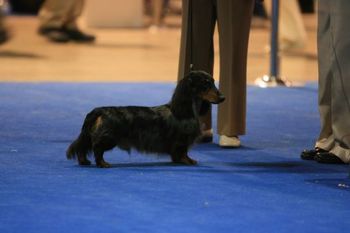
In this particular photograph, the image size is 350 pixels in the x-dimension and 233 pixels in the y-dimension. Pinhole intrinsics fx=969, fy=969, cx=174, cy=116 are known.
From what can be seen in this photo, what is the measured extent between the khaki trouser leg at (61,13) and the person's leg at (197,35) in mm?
5694

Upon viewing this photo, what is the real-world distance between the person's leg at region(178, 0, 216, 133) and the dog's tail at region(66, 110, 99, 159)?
0.99 metres

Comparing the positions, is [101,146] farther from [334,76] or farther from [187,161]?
[334,76]

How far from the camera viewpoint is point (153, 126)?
15.7ft

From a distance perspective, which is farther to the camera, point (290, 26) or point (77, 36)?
point (77, 36)

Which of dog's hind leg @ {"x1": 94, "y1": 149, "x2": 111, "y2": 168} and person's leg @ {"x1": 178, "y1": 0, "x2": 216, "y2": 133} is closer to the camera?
dog's hind leg @ {"x1": 94, "y1": 149, "x2": 111, "y2": 168}

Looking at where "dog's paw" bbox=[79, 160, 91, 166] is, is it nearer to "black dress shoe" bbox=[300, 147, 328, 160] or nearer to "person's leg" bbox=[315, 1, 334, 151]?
"black dress shoe" bbox=[300, 147, 328, 160]

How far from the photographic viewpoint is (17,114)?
636 centimetres

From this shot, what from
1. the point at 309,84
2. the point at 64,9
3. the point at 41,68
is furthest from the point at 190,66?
the point at 64,9

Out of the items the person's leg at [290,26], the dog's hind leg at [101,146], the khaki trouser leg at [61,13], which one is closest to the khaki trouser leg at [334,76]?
the dog's hind leg at [101,146]

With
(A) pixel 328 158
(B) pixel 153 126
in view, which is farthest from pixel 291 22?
(B) pixel 153 126

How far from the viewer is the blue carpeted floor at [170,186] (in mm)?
3691

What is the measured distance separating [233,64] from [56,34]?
20.0 feet

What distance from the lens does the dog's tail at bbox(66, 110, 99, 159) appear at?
471 centimetres

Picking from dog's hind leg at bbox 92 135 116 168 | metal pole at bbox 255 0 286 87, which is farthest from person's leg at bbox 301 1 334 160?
metal pole at bbox 255 0 286 87
